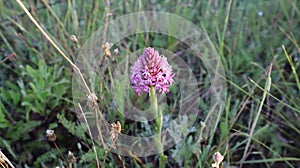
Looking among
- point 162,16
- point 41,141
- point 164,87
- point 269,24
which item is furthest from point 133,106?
point 269,24

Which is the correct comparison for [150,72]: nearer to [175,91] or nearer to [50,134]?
[50,134]

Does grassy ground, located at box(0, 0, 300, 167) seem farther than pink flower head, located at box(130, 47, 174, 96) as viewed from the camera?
Yes

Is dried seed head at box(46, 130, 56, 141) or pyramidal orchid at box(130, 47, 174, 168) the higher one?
pyramidal orchid at box(130, 47, 174, 168)

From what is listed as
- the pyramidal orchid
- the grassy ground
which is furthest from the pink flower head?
the grassy ground

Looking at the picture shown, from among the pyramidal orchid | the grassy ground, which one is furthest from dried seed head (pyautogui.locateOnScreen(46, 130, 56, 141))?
the pyramidal orchid

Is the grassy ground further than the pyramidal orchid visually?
Yes

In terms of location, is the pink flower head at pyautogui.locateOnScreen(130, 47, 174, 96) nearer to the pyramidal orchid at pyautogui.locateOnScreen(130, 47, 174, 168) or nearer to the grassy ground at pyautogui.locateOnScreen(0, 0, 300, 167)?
the pyramidal orchid at pyautogui.locateOnScreen(130, 47, 174, 168)

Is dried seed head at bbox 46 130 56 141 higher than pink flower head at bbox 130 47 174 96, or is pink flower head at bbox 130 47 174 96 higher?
pink flower head at bbox 130 47 174 96

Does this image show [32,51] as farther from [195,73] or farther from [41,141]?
[195,73]

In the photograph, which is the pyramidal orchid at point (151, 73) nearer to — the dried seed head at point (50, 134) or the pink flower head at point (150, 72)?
the pink flower head at point (150, 72)

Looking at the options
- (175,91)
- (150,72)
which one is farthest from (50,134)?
(175,91)
